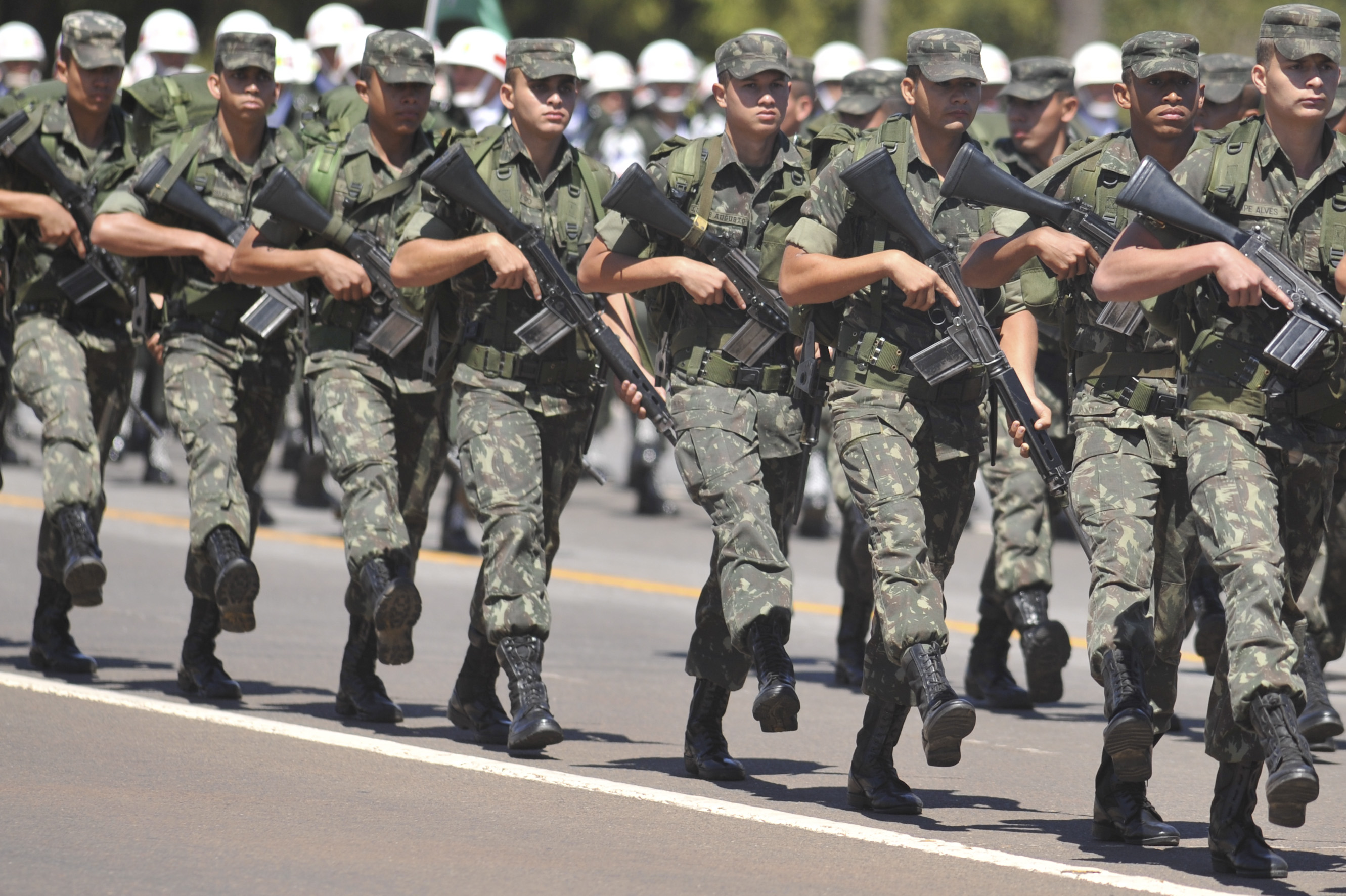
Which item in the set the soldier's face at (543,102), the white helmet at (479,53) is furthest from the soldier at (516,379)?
the white helmet at (479,53)

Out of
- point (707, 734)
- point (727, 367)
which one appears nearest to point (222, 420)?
point (727, 367)

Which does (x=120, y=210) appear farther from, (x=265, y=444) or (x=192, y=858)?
(x=192, y=858)

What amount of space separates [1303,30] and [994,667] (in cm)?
382

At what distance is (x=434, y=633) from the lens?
403 inches

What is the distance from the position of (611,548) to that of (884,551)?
7293 mm

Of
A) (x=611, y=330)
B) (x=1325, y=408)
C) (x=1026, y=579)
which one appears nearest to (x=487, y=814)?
(x=611, y=330)

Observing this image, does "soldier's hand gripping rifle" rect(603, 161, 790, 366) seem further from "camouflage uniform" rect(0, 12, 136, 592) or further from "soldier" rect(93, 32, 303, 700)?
"camouflage uniform" rect(0, 12, 136, 592)

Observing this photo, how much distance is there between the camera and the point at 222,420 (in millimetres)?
8180

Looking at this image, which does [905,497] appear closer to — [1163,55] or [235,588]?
[1163,55]

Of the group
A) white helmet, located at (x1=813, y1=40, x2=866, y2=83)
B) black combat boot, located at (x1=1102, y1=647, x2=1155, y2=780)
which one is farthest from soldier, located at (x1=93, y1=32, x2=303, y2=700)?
white helmet, located at (x1=813, y1=40, x2=866, y2=83)

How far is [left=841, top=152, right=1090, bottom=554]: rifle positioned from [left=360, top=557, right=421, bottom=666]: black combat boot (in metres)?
2.01

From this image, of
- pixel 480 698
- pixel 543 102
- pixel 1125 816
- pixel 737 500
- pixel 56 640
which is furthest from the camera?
pixel 56 640

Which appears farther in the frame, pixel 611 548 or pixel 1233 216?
pixel 611 548

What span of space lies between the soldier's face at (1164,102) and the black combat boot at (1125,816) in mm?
1897
